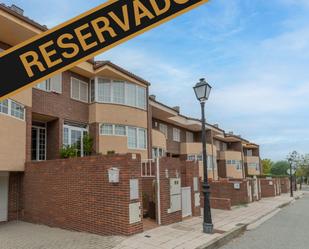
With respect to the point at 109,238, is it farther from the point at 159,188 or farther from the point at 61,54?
the point at 61,54

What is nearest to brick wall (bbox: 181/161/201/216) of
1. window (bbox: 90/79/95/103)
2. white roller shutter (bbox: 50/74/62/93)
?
window (bbox: 90/79/95/103)

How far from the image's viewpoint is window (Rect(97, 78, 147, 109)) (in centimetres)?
1850

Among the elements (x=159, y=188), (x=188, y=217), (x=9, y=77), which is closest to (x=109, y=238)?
(x=159, y=188)

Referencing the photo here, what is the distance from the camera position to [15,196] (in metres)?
13.0

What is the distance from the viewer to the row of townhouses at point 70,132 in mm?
11219

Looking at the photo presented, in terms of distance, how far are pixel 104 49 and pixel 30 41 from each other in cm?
42

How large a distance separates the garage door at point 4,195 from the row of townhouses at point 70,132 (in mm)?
37

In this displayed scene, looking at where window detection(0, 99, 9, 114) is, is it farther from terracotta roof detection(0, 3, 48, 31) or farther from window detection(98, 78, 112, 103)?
window detection(98, 78, 112, 103)

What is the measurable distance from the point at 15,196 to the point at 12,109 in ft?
11.8

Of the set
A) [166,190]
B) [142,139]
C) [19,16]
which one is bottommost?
[166,190]

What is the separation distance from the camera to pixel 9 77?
1.78 meters

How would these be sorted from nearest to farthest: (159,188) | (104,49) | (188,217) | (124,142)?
(104,49), (159,188), (188,217), (124,142)

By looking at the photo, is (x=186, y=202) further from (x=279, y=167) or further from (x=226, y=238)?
(x=279, y=167)

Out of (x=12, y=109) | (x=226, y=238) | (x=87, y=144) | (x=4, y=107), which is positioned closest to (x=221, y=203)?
(x=226, y=238)
